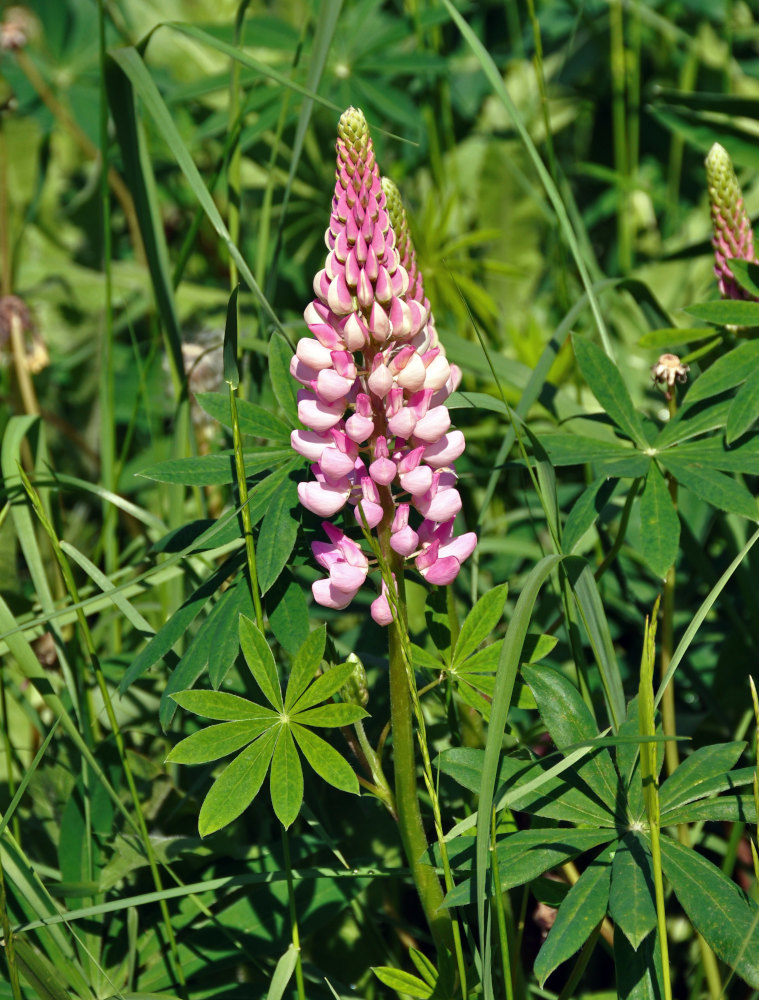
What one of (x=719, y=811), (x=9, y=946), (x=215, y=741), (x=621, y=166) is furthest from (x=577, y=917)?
(x=621, y=166)

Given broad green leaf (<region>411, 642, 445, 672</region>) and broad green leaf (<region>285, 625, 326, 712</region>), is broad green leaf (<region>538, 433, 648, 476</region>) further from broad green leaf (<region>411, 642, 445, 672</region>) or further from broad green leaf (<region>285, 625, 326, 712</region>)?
broad green leaf (<region>285, 625, 326, 712</region>)

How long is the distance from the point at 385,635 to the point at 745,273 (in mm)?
898

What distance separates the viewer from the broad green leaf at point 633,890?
42.9 inches

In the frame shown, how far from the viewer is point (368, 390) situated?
4.02ft

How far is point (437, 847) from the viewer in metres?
1.27

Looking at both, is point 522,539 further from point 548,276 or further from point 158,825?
point 548,276

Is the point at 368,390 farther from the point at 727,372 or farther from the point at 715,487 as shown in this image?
the point at 727,372

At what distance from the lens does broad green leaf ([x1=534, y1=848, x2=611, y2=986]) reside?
43.1 inches

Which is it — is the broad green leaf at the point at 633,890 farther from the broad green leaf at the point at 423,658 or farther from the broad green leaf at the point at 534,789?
the broad green leaf at the point at 423,658

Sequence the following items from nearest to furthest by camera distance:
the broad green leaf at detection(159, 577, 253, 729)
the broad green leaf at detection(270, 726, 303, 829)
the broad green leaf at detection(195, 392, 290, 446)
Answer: the broad green leaf at detection(270, 726, 303, 829), the broad green leaf at detection(159, 577, 253, 729), the broad green leaf at detection(195, 392, 290, 446)

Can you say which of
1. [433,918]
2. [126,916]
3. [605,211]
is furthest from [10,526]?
[605,211]

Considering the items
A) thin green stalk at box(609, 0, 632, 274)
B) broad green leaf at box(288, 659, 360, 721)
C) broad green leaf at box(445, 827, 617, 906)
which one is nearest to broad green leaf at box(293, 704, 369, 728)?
A: broad green leaf at box(288, 659, 360, 721)

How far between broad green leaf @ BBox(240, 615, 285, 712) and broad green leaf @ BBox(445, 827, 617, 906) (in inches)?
11.9

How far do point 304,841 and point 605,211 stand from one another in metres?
2.49
